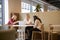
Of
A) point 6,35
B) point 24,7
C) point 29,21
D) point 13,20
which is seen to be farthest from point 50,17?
point 6,35

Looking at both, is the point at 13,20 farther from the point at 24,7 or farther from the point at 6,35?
the point at 6,35

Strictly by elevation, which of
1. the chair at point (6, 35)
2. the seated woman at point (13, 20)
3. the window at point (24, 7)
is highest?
the window at point (24, 7)

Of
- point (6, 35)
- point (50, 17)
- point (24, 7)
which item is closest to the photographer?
point (6, 35)

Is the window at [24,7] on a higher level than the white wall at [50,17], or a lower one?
higher

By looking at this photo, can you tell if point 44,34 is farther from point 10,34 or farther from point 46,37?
point 10,34

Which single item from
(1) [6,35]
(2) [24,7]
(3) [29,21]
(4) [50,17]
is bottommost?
(1) [6,35]

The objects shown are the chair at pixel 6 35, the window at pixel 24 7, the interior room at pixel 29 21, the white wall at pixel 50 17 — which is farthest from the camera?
the window at pixel 24 7

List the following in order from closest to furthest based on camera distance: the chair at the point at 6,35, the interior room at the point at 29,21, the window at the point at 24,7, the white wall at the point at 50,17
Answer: the chair at the point at 6,35
the interior room at the point at 29,21
the white wall at the point at 50,17
the window at the point at 24,7

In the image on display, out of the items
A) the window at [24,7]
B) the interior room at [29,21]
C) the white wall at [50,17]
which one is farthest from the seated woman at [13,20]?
the window at [24,7]

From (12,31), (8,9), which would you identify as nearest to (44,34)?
(12,31)

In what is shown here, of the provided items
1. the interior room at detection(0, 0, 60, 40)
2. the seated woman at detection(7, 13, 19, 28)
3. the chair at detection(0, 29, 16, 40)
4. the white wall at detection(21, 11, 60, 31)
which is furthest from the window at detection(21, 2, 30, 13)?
the chair at detection(0, 29, 16, 40)

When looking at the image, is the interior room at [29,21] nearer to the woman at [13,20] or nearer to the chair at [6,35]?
the woman at [13,20]

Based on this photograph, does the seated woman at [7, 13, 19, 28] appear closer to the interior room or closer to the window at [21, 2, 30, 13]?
the interior room

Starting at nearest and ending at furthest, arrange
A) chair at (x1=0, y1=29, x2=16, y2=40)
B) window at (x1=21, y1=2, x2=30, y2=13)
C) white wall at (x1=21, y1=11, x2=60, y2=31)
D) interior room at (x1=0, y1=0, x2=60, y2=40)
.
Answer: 1. chair at (x1=0, y1=29, x2=16, y2=40)
2. interior room at (x1=0, y1=0, x2=60, y2=40)
3. white wall at (x1=21, y1=11, x2=60, y2=31)
4. window at (x1=21, y1=2, x2=30, y2=13)
